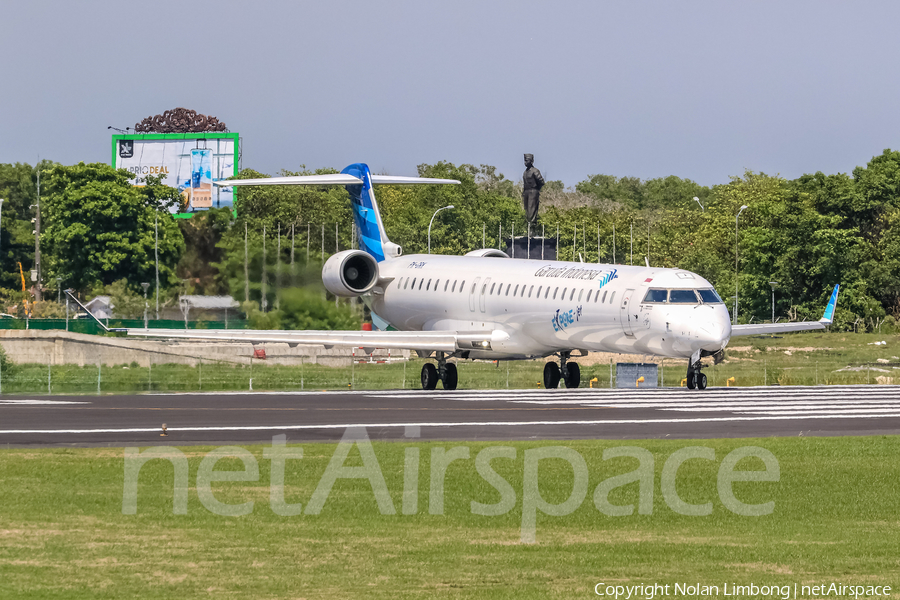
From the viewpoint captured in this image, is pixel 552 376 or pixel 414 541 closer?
pixel 414 541

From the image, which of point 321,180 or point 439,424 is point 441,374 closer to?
point 321,180

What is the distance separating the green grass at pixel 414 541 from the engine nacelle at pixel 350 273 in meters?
26.3

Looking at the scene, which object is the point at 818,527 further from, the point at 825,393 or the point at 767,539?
the point at 825,393

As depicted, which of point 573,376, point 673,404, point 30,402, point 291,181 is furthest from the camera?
point 291,181

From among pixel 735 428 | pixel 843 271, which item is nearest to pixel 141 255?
pixel 843 271

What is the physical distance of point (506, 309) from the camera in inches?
1534

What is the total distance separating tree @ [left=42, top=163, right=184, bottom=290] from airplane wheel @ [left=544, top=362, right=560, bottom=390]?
51.3m

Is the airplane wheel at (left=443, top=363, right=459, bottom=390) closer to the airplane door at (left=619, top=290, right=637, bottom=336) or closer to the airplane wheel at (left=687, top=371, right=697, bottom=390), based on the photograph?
the airplane door at (left=619, top=290, right=637, bottom=336)

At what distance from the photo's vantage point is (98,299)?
74750 mm

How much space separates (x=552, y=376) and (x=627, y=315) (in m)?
6.54

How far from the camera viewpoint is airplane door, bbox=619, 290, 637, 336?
112 feet

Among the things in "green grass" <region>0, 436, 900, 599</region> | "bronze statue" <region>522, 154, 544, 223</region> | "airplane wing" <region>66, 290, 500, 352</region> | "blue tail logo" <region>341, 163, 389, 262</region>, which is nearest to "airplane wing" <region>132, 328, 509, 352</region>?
"airplane wing" <region>66, 290, 500, 352</region>

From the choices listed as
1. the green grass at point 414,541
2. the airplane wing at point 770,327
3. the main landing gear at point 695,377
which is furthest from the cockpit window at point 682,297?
the green grass at point 414,541

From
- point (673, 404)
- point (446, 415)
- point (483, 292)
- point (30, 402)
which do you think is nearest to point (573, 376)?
point (483, 292)
